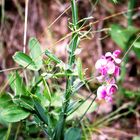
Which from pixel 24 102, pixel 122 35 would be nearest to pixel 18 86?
pixel 24 102

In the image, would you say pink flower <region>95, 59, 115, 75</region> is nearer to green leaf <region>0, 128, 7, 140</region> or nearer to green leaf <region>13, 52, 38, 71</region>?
green leaf <region>13, 52, 38, 71</region>

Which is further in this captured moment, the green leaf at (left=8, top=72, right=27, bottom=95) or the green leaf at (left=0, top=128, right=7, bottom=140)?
the green leaf at (left=0, top=128, right=7, bottom=140)

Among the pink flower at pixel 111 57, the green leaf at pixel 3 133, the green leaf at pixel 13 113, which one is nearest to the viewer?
the pink flower at pixel 111 57

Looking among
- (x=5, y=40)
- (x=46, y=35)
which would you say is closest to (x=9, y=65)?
(x=5, y=40)

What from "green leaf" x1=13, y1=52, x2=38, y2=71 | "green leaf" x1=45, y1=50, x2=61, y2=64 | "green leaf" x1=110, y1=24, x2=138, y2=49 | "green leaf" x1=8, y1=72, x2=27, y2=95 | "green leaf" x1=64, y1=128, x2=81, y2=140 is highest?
"green leaf" x1=110, y1=24, x2=138, y2=49

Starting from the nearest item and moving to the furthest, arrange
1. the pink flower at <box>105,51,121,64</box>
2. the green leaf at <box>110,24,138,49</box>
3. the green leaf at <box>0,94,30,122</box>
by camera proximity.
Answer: the pink flower at <box>105,51,121,64</box> → the green leaf at <box>0,94,30,122</box> → the green leaf at <box>110,24,138,49</box>

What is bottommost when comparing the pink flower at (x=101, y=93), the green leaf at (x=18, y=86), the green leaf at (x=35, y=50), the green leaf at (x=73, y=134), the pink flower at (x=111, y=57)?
the green leaf at (x=73, y=134)

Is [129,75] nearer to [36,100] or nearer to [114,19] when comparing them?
[114,19]

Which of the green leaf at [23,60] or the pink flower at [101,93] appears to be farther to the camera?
the green leaf at [23,60]

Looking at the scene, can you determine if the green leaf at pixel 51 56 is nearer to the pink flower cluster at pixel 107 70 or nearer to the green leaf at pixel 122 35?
the pink flower cluster at pixel 107 70

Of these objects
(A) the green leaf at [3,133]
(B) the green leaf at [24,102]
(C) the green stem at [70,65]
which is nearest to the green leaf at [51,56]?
(C) the green stem at [70,65]

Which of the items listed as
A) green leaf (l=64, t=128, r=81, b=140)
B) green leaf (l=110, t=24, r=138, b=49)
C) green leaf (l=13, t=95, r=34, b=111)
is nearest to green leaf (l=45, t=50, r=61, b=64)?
green leaf (l=13, t=95, r=34, b=111)

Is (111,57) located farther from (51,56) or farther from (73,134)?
(73,134)
